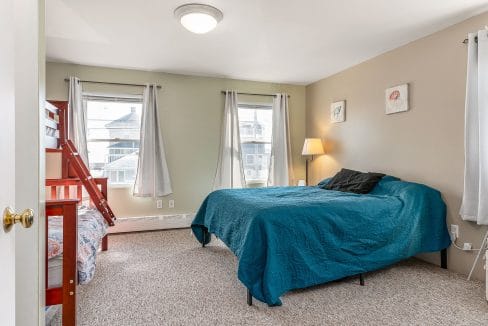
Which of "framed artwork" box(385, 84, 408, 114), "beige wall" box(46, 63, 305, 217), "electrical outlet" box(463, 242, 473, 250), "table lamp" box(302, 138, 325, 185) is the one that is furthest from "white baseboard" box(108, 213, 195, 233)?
"electrical outlet" box(463, 242, 473, 250)

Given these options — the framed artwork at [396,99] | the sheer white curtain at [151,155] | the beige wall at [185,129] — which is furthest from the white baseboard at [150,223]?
the framed artwork at [396,99]

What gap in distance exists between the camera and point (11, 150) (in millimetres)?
802

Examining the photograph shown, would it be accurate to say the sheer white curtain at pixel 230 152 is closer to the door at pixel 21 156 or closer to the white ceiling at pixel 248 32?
the white ceiling at pixel 248 32

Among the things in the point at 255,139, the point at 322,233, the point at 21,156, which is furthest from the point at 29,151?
the point at 255,139

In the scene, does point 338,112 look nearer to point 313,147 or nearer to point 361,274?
point 313,147

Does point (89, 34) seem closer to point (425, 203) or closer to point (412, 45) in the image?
point (412, 45)

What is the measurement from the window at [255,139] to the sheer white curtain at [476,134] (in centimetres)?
284

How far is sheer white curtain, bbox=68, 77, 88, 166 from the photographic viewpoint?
384 centimetres

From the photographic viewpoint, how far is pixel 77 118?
12.7ft

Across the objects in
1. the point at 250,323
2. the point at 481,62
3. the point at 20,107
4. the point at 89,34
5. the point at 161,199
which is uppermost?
the point at 89,34

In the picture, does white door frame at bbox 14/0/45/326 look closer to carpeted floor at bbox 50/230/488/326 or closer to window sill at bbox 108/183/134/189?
carpeted floor at bbox 50/230/488/326

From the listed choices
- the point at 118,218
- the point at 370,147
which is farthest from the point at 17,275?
the point at 370,147

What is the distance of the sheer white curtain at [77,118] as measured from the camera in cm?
384

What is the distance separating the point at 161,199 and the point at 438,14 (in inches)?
153
